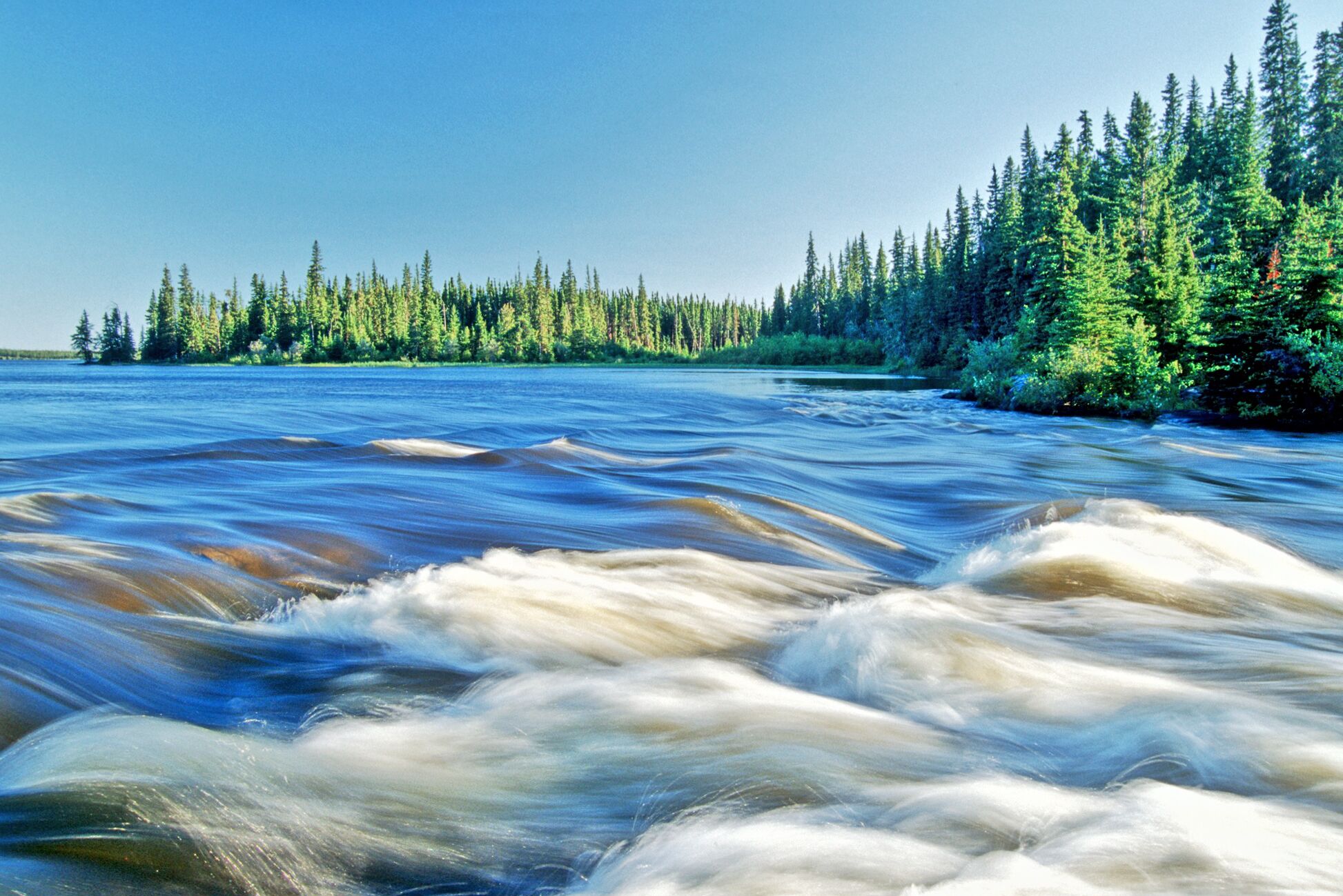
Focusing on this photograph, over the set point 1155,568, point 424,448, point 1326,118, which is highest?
point 1326,118

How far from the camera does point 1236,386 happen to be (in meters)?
21.0

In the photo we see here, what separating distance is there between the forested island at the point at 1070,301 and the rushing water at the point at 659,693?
1394 centimetres

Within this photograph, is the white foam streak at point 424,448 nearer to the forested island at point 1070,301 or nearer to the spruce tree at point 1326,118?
the forested island at point 1070,301

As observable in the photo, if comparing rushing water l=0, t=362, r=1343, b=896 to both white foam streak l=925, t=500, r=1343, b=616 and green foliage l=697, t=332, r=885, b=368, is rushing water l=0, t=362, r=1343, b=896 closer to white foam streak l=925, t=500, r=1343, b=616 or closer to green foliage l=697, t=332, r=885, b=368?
white foam streak l=925, t=500, r=1343, b=616

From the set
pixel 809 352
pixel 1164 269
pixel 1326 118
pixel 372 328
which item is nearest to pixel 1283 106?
pixel 1326 118

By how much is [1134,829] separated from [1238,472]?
1222cm

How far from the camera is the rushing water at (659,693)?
271cm

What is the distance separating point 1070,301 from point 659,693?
29.2 m

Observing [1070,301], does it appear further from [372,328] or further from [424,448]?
[372,328]

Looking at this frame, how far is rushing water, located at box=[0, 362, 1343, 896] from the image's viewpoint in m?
2.71

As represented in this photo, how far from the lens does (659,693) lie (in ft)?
13.8

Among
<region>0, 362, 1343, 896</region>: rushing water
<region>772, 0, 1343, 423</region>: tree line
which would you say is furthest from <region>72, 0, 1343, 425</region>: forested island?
<region>0, 362, 1343, 896</region>: rushing water

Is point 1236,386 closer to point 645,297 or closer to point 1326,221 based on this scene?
point 1326,221

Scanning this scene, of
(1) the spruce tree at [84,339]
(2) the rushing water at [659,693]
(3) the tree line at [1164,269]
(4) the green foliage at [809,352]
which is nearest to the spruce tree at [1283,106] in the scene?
(3) the tree line at [1164,269]
